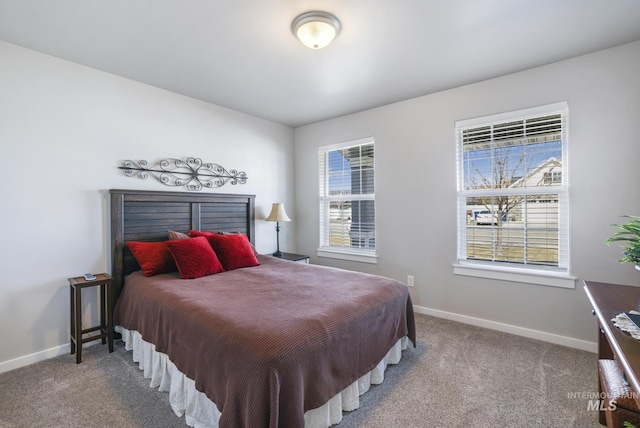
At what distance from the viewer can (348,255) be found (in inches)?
152

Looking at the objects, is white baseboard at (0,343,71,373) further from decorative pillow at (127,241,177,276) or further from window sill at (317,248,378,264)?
window sill at (317,248,378,264)

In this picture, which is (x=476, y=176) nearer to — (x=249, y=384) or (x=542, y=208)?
(x=542, y=208)

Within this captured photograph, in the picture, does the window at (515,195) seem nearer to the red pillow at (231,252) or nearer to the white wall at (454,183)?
the white wall at (454,183)

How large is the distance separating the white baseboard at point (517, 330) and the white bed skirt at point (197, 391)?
1.13m

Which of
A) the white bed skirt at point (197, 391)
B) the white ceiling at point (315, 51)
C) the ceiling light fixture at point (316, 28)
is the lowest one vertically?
the white bed skirt at point (197, 391)

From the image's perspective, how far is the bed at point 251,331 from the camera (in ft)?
4.20

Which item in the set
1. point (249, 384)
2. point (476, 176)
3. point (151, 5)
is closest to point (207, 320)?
point (249, 384)

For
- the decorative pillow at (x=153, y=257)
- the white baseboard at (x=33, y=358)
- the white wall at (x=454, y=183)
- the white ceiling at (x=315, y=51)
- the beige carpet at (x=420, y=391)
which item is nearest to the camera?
the beige carpet at (x=420, y=391)

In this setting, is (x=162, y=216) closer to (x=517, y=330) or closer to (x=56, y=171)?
(x=56, y=171)

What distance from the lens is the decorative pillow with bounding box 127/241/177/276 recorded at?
2.54m

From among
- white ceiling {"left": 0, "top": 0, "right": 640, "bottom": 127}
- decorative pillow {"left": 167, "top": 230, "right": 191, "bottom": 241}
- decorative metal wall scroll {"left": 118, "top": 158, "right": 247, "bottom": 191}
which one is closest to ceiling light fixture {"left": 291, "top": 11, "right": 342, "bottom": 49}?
white ceiling {"left": 0, "top": 0, "right": 640, "bottom": 127}

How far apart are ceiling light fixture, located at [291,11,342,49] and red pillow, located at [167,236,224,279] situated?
193cm

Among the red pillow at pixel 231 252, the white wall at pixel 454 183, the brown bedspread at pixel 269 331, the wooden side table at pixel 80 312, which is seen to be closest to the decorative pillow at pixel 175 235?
the red pillow at pixel 231 252

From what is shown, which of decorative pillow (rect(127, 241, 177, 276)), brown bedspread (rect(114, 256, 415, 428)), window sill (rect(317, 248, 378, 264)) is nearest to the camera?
brown bedspread (rect(114, 256, 415, 428))
